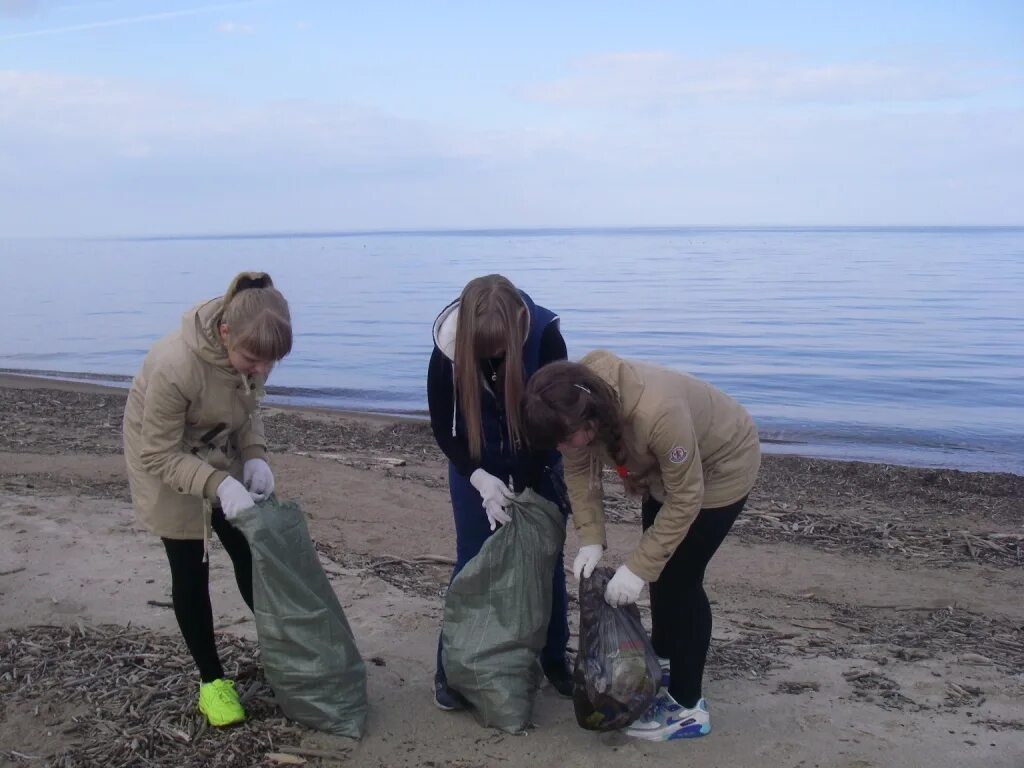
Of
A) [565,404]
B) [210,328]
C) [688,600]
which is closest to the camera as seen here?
[565,404]

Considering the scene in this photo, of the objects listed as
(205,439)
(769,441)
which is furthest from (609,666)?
(769,441)

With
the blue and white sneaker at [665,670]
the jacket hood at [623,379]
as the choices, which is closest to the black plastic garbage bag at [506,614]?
the blue and white sneaker at [665,670]

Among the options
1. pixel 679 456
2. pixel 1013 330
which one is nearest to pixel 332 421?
pixel 679 456

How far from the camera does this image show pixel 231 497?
3121 mm

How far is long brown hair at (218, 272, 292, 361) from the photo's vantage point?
2.96 m

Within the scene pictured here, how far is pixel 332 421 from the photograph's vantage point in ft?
38.7

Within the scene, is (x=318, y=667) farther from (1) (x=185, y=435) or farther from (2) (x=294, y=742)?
(1) (x=185, y=435)

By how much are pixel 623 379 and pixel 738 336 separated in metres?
20.0

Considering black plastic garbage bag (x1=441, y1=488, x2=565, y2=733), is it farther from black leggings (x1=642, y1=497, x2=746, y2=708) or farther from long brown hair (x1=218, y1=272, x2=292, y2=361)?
long brown hair (x1=218, y1=272, x2=292, y2=361)

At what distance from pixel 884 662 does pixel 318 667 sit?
8.03 feet

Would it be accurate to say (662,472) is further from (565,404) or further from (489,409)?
(489,409)

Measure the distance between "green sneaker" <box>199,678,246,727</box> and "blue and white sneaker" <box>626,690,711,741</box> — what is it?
139 cm

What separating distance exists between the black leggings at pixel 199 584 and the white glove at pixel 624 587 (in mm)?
1270

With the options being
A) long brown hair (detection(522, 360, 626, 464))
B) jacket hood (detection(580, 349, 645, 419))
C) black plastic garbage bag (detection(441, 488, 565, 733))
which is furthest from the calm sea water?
long brown hair (detection(522, 360, 626, 464))
